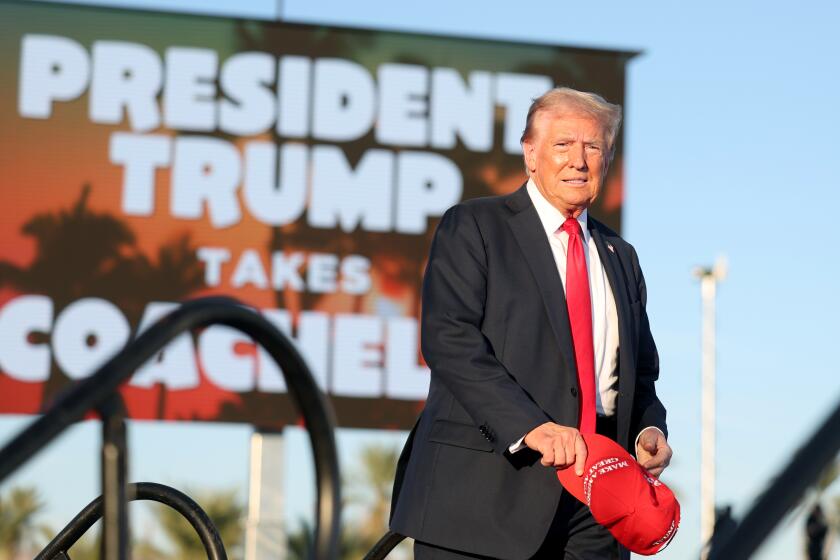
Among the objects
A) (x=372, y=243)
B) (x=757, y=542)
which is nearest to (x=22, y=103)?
(x=372, y=243)

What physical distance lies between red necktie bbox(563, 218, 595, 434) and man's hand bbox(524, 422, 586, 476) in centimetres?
15

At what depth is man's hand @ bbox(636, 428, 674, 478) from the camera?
2969 millimetres

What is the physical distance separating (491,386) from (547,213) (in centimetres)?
49

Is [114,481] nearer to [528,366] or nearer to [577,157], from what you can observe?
[528,366]

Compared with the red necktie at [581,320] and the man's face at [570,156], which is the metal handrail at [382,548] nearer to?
the red necktie at [581,320]

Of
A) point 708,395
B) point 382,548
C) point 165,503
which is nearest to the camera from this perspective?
point 165,503

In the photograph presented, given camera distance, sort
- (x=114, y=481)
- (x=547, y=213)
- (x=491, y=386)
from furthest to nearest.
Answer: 1. (x=547, y=213)
2. (x=491, y=386)
3. (x=114, y=481)

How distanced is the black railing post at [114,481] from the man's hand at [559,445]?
978mm

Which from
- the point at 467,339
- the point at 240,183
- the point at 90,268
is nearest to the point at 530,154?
the point at 467,339

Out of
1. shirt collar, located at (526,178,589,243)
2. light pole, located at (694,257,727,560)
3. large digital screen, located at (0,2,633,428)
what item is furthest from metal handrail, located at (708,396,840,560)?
light pole, located at (694,257,727,560)

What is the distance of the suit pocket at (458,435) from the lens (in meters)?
2.85

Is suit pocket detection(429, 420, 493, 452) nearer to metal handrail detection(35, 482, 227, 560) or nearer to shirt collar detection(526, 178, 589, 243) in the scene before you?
shirt collar detection(526, 178, 589, 243)

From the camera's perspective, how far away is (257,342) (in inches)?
83.9

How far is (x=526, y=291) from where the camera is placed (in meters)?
2.92
